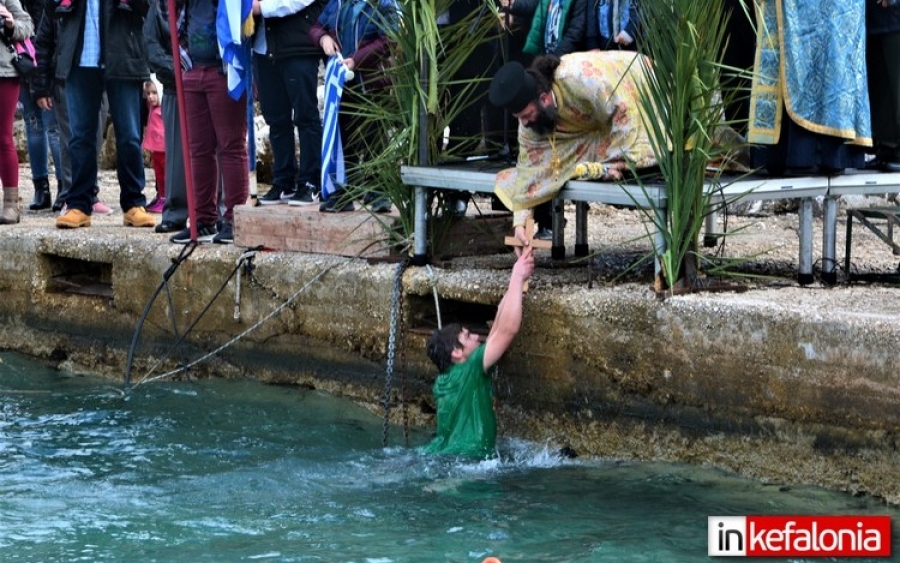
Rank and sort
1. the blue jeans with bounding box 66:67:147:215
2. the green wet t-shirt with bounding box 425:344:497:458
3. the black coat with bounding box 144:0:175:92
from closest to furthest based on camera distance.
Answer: the green wet t-shirt with bounding box 425:344:497:458, the black coat with bounding box 144:0:175:92, the blue jeans with bounding box 66:67:147:215

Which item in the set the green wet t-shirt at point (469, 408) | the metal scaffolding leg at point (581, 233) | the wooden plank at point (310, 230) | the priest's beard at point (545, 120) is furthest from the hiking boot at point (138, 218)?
the priest's beard at point (545, 120)

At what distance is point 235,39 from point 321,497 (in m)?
3.23

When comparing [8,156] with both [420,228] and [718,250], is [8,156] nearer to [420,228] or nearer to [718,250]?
[420,228]

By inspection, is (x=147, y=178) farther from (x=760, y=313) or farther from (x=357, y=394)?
(x=760, y=313)

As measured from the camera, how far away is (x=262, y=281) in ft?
30.6

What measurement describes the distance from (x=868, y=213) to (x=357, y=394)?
2.96 metres

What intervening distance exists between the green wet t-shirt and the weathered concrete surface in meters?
0.26

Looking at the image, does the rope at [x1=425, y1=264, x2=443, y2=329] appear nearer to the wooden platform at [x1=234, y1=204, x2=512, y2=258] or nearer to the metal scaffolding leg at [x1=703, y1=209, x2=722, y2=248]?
the wooden platform at [x1=234, y1=204, x2=512, y2=258]

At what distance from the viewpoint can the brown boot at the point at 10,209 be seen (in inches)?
452

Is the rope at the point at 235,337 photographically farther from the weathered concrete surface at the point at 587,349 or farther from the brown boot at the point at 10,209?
the brown boot at the point at 10,209

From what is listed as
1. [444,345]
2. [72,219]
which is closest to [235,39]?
[72,219]

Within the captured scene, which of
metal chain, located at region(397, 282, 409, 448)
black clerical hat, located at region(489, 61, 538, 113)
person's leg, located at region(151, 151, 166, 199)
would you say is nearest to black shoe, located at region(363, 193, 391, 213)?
metal chain, located at region(397, 282, 409, 448)

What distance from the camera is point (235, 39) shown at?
934 centimetres

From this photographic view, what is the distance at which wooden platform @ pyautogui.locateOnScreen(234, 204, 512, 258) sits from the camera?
29.5ft
